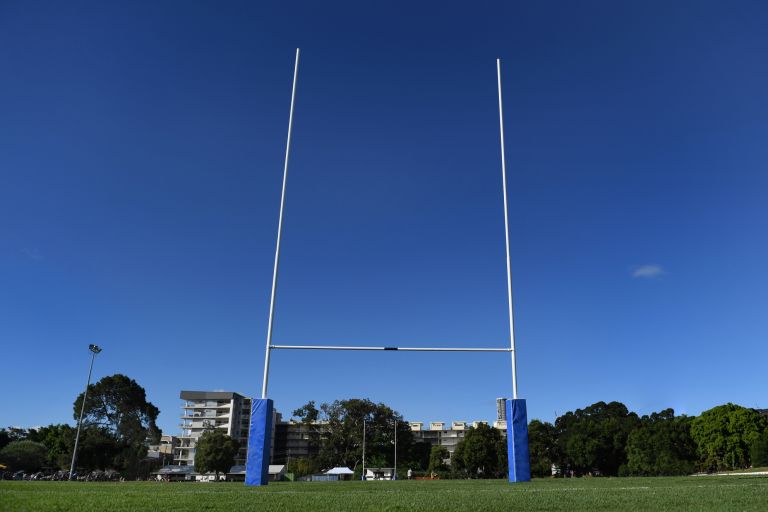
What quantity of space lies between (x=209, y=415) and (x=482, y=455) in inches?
1353

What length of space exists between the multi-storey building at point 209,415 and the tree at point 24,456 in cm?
2270

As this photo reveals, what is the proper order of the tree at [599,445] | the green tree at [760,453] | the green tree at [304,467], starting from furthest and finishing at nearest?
the green tree at [304,467], the tree at [599,445], the green tree at [760,453]

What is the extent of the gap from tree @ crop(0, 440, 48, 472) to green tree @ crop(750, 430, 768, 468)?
42.7 meters

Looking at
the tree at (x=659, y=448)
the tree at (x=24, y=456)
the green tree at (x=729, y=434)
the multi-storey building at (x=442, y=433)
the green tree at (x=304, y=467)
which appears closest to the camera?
the green tree at (x=729, y=434)

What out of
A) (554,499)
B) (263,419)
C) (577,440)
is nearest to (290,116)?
(263,419)

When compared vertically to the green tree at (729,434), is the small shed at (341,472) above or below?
below

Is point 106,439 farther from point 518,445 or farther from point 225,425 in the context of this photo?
point 518,445

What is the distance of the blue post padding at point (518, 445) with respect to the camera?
799cm

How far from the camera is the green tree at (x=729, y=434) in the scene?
3103cm

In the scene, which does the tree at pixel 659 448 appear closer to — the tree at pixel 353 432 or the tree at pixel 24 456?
the tree at pixel 353 432

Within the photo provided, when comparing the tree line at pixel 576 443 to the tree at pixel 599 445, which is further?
the tree at pixel 599 445

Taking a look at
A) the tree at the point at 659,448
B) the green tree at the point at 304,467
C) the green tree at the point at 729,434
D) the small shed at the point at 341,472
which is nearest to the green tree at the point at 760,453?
the green tree at the point at 729,434

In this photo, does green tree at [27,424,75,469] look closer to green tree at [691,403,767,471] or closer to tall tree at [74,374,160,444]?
tall tree at [74,374,160,444]

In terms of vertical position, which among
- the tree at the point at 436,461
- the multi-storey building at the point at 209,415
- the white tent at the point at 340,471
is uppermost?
the multi-storey building at the point at 209,415
